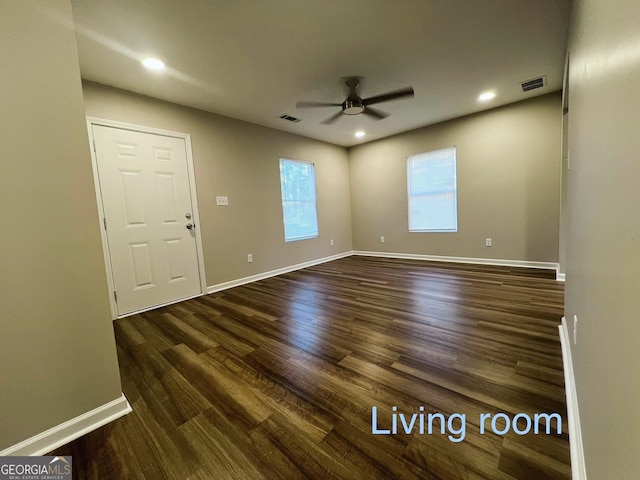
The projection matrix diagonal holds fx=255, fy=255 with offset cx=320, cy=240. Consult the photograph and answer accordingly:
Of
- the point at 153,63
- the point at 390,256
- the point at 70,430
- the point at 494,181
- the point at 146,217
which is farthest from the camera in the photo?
the point at 390,256

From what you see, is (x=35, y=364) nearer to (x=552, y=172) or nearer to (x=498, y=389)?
(x=498, y=389)

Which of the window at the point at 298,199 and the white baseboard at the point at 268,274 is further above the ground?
the window at the point at 298,199

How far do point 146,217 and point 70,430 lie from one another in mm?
2222

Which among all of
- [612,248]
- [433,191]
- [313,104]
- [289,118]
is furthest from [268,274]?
[612,248]

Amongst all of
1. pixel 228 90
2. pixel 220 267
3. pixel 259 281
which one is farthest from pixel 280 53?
pixel 259 281

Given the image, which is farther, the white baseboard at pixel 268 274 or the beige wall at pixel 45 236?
the white baseboard at pixel 268 274

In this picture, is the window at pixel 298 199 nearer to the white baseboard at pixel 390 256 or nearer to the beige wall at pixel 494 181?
the white baseboard at pixel 390 256

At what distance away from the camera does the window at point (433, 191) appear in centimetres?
441

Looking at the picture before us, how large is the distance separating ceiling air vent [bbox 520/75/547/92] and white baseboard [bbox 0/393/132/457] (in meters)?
4.80

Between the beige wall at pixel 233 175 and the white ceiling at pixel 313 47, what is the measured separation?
188 millimetres

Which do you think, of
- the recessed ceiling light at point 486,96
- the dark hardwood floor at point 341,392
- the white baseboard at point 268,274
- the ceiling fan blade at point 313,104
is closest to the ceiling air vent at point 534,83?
the recessed ceiling light at point 486,96

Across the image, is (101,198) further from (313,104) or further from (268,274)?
(313,104)

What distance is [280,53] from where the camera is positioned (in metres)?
2.28

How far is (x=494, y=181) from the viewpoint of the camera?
13.0 feet
